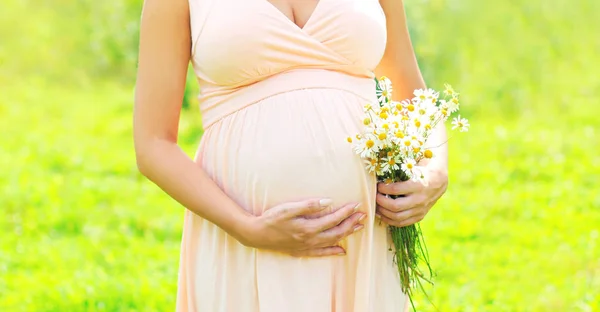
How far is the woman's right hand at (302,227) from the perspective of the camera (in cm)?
205

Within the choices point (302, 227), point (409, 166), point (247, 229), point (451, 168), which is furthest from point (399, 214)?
point (451, 168)

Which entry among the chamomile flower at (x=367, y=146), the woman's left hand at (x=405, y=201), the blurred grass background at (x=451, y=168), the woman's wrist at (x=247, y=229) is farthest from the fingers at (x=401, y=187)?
the blurred grass background at (x=451, y=168)

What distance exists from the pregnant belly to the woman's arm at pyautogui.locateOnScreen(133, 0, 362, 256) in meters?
0.06

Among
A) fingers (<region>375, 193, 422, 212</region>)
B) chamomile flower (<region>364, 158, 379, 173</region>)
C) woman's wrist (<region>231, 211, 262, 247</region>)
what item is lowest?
woman's wrist (<region>231, 211, 262, 247</region>)

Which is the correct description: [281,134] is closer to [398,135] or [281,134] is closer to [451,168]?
[398,135]

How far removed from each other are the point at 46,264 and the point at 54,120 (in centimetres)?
438

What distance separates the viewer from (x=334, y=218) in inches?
82.1

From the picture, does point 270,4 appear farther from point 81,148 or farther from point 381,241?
point 81,148

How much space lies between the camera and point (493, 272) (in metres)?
5.55

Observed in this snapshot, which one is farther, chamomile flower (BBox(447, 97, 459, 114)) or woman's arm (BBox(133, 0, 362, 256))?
chamomile flower (BBox(447, 97, 459, 114))

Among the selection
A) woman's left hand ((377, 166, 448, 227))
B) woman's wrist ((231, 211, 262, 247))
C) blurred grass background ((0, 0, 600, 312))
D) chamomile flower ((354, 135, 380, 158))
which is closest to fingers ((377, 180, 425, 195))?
woman's left hand ((377, 166, 448, 227))

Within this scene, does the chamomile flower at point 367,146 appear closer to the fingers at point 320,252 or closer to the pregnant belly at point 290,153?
the pregnant belly at point 290,153

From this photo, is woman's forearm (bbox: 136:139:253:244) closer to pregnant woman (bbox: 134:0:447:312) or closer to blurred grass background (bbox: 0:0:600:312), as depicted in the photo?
pregnant woman (bbox: 134:0:447:312)

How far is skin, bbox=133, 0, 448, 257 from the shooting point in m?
2.06
